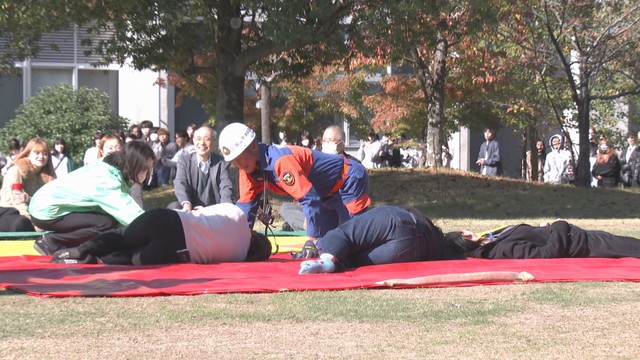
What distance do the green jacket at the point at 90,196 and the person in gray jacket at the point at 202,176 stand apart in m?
2.26

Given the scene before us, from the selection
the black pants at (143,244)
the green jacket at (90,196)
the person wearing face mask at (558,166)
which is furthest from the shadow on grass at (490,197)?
the black pants at (143,244)

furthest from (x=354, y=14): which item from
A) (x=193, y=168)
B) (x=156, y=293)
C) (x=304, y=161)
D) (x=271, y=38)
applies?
(x=156, y=293)

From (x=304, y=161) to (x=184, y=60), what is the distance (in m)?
9.95

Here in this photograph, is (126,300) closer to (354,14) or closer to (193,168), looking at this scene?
(193,168)

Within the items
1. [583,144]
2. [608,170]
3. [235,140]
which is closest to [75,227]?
Answer: [235,140]

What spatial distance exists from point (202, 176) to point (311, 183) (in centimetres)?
277

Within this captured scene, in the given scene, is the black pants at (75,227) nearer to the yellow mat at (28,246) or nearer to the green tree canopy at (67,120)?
the yellow mat at (28,246)

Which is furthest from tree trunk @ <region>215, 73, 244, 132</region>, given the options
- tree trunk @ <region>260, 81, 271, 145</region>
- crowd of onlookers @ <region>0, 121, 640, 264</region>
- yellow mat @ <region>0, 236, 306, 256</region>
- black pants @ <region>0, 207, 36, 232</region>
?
yellow mat @ <region>0, 236, 306, 256</region>

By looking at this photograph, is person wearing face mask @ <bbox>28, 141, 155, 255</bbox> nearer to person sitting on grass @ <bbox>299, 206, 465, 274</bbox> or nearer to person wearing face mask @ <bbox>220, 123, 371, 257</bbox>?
person wearing face mask @ <bbox>220, 123, 371, 257</bbox>

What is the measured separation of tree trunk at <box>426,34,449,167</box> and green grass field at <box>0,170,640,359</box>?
52.7 ft

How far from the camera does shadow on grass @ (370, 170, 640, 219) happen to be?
64.8 feet

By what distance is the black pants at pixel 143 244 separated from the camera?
29.0 feet

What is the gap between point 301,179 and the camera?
890cm

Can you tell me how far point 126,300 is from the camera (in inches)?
276
